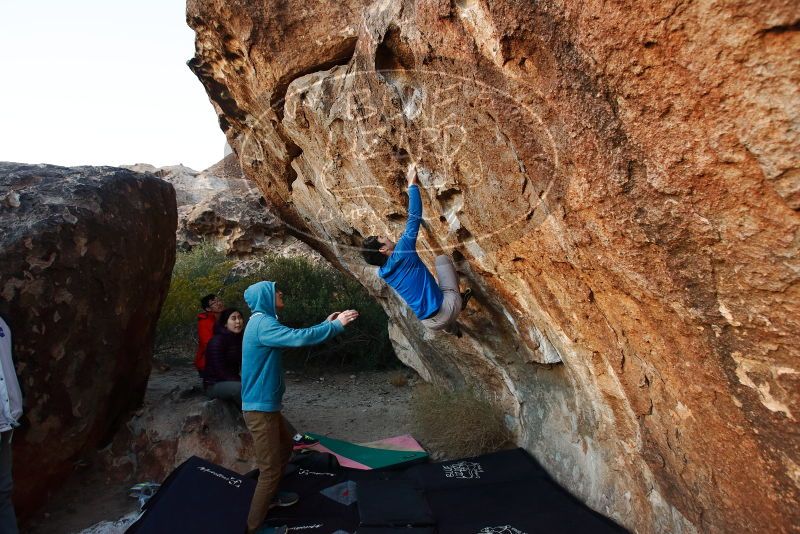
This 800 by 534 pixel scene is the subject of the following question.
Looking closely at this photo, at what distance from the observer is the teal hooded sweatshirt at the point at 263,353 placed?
10.3 feet

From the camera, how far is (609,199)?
6.66 ft

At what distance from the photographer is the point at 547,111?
84.0 inches

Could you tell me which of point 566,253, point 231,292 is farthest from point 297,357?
point 566,253

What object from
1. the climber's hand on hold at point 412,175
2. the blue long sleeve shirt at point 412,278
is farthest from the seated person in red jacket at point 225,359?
the climber's hand on hold at point 412,175

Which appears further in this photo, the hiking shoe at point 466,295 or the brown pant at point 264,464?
the hiking shoe at point 466,295

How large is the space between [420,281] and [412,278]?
61 mm

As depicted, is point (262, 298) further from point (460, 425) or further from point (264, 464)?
point (460, 425)

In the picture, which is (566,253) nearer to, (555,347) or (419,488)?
(555,347)

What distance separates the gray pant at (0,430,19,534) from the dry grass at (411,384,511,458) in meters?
2.92

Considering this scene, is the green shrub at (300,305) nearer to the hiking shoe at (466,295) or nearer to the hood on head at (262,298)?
the hiking shoe at (466,295)

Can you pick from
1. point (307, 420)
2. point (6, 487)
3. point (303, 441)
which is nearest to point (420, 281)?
point (303, 441)

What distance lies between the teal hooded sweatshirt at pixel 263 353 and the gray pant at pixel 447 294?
0.99 metres

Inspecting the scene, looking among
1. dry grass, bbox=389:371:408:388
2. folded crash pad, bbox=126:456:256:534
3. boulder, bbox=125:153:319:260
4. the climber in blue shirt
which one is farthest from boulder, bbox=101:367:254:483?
boulder, bbox=125:153:319:260

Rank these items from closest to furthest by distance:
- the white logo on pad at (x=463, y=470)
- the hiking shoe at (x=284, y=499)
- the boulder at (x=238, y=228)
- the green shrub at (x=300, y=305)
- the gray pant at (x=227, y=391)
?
the hiking shoe at (x=284, y=499) → the white logo on pad at (x=463, y=470) → the gray pant at (x=227, y=391) → the green shrub at (x=300, y=305) → the boulder at (x=238, y=228)
